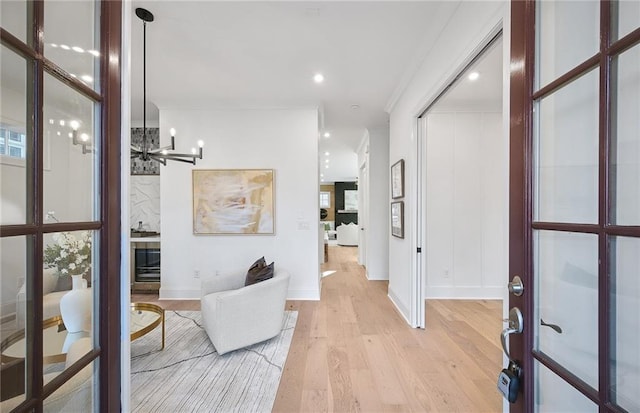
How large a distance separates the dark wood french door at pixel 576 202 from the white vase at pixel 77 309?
129 cm

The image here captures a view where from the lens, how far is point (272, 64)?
3.01 metres

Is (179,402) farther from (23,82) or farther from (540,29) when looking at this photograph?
(540,29)

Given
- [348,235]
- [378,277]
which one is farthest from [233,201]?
[348,235]

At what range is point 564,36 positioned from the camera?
32.7 inches

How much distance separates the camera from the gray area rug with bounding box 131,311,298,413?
6.40 feet

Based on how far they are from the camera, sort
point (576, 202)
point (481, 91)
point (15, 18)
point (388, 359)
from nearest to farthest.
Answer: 1. point (15, 18)
2. point (576, 202)
3. point (388, 359)
4. point (481, 91)

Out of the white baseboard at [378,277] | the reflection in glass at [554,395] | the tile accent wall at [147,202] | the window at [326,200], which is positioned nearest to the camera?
the reflection in glass at [554,395]

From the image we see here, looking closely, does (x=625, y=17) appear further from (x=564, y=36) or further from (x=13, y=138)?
(x=13, y=138)

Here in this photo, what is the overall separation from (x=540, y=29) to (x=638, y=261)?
708 millimetres

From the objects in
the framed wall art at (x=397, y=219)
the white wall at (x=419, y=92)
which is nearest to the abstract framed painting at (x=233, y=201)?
the framed wall art at (x=397, y=219)

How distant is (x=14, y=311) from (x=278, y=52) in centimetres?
277

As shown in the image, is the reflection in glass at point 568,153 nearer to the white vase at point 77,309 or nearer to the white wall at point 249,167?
the white vase at point 77,309

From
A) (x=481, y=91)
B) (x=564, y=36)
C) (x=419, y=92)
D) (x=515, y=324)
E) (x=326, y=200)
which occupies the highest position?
(x=481, y=91)

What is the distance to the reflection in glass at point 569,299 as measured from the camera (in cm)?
74
